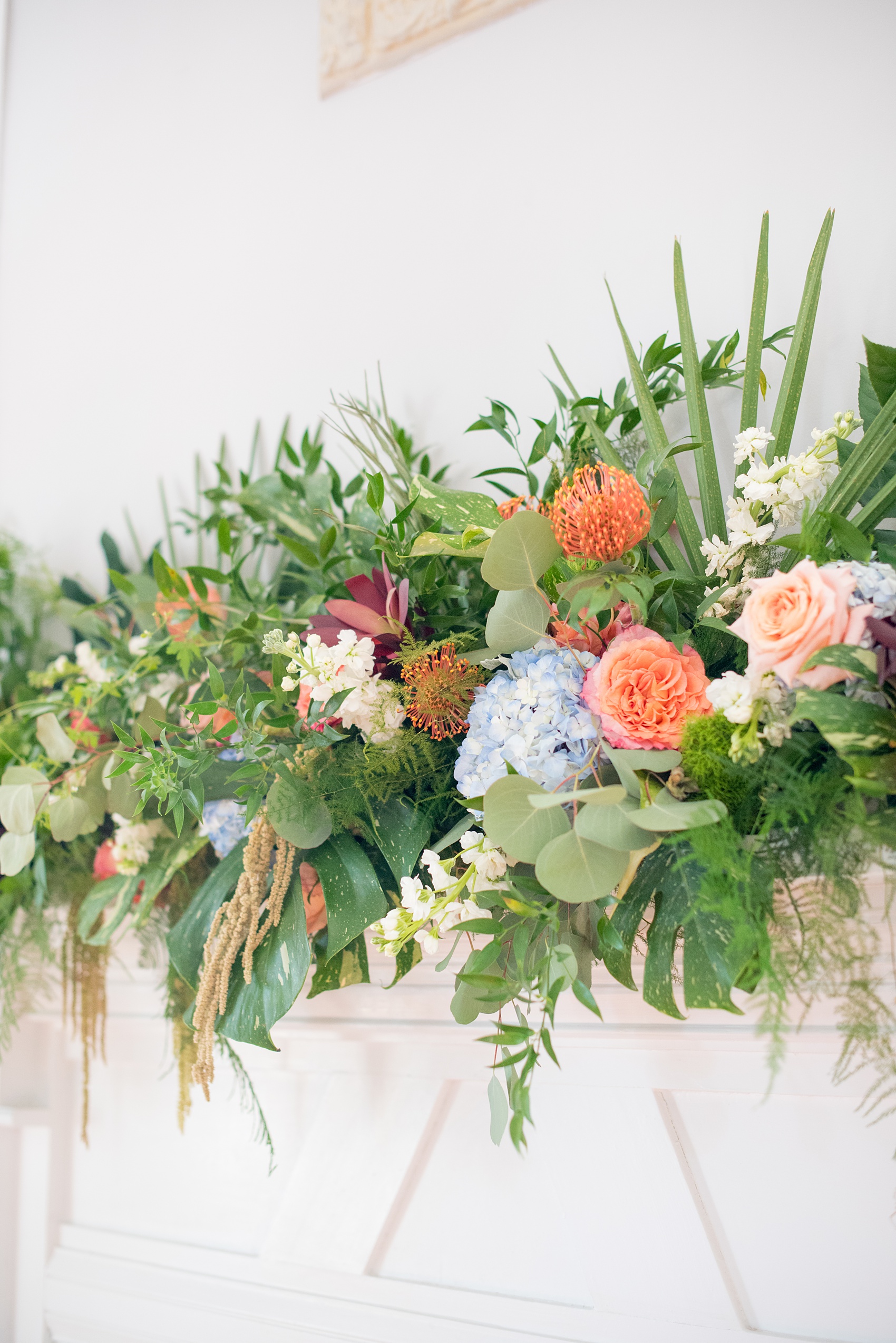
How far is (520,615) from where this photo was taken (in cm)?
68

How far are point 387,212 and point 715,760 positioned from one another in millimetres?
869

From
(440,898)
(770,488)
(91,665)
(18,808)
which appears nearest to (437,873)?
(440,898)

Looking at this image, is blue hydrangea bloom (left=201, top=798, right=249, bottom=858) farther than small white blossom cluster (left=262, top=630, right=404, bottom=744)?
Yes

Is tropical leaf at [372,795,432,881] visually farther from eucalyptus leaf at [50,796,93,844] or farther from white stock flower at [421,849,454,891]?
eucalyptus leaf at [50,796,93,844]

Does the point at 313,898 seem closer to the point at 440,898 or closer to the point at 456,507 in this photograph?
the point at 440,898

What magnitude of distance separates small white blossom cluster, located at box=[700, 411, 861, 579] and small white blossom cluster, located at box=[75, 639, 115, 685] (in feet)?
2.43

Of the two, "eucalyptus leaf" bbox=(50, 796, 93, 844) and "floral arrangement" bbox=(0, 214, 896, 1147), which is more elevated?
"floral arrangement" bbox=(0, 214, 896, 1147)

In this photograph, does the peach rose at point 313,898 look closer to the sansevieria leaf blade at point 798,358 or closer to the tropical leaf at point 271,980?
the tropical leaf at point 271,980

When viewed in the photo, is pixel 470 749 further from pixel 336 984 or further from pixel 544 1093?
pixel 544 1093

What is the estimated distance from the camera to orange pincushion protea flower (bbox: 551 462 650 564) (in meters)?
0.63

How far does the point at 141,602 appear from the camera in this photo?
42.9 inches

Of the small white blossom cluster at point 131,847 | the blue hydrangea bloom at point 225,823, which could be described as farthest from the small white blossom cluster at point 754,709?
the small white blossom cluster at point 131,847

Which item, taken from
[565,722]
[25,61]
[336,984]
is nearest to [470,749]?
[565,722]

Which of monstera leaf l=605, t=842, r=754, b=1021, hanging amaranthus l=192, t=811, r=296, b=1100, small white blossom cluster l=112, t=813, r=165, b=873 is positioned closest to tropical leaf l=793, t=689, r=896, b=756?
monstera leaf l=605, t=842, r=754, b=1021
